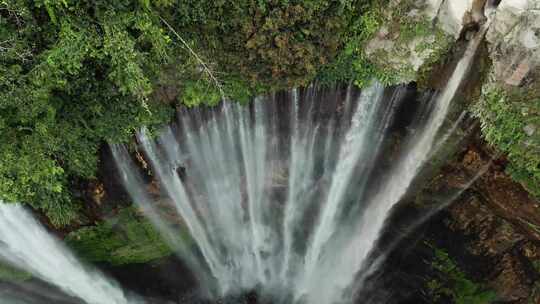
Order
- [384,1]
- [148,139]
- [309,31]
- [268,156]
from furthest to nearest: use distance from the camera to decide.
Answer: [268,156] → [148,139] → [384,1] → [309,31]

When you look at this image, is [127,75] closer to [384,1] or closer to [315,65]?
[315,65]

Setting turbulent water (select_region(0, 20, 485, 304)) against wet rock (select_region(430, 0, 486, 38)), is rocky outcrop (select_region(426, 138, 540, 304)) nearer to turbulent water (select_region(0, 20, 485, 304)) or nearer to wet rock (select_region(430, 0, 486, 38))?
turbulent water (select_region(0, 20, 485, 304))

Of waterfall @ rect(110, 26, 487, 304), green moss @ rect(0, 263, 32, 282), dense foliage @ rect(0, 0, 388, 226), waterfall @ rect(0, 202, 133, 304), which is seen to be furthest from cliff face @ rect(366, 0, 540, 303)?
green moss @ rect(0, 263, 32, 282)

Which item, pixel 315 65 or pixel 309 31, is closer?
pixel 309 31

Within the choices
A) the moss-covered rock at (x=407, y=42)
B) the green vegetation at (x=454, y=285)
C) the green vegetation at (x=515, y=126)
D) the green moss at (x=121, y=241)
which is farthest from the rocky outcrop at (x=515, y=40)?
the green moss at (x=121, y=241)

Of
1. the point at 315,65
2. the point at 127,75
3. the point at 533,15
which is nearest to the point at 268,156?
the point at 315,65

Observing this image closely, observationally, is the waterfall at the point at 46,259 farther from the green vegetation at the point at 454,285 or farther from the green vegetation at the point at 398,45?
the green vegetation at the point at 454,285
